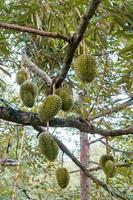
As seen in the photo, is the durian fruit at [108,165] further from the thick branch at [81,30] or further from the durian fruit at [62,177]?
the thick branch at [81,30]

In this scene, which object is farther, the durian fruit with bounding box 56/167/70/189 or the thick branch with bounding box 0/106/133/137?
the durian fruit with bounding box 56/167/70/189

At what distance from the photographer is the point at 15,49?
8.27ft

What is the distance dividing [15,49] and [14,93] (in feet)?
3.55

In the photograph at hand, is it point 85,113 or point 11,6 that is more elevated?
point 11,6

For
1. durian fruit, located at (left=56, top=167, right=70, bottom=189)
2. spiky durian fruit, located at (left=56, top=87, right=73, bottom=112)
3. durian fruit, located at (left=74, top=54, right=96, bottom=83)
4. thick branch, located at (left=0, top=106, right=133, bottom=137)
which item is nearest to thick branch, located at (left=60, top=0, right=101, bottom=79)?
durian fruit, located at (left=74, top=54, right=96, bottom=83)

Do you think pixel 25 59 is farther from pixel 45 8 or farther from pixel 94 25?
pixel 94 25

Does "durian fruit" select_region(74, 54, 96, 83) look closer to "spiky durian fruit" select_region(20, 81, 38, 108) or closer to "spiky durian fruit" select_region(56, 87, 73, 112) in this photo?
"spiky durian fruit" select_region(56, 87, 73, 112)

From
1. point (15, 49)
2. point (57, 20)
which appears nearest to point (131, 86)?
point (57, 20)

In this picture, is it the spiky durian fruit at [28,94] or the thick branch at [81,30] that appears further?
the spiky durian fruit at [28,94]

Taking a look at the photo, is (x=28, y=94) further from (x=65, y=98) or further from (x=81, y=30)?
(x=81, y=30)

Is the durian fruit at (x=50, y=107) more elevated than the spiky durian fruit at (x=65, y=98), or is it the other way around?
the spiky durian fruit at (x=65, y=98)

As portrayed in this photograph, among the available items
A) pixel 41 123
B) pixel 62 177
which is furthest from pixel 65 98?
pixel 62 177

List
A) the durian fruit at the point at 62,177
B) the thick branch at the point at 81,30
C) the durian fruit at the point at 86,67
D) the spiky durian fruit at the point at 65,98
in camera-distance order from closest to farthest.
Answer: the thick branch at the point at 81,30, the durian fruit at the point at 86,67, the spiky durian fruit at the point at 65,98, the durian fruit at the point at 62,177

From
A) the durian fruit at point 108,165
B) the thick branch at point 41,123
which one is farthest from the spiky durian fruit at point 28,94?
the durian fruit at point 108,165
